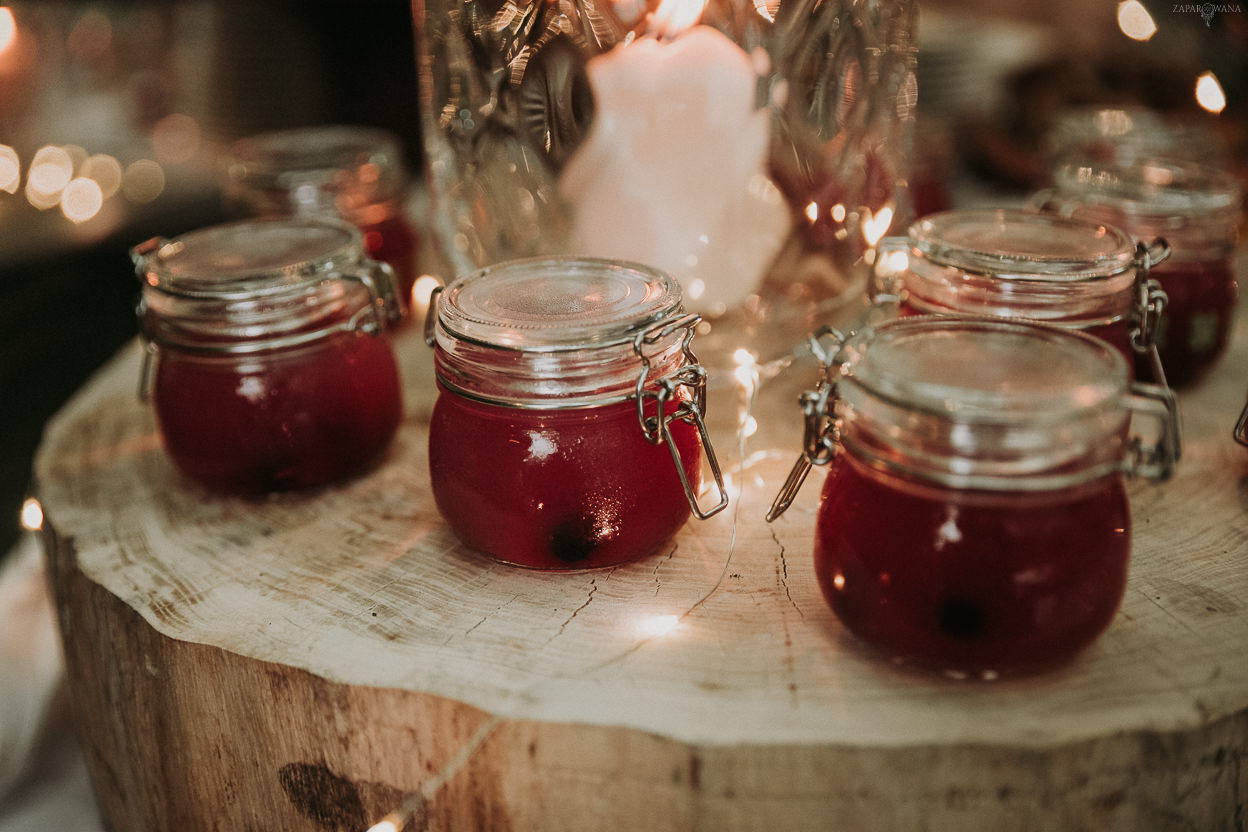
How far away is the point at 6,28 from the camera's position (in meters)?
2.46

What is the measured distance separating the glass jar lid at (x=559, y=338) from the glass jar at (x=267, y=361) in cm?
15

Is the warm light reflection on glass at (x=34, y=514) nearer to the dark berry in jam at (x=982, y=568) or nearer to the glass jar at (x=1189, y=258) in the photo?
the dark berry in jam at (x=982, y=568)

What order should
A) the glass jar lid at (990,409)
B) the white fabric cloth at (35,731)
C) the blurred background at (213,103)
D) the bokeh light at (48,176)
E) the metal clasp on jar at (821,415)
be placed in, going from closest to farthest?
the glass jar lid at (990,409)
the metal clasp on jar at (821,415)
the white fabric cloth at (35,731)
the blurred background at (213,103)
the bokeh light at (48,176)

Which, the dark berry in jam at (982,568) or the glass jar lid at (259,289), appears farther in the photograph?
the glass jar lid at (259,289)

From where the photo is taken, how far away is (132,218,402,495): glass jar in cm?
98

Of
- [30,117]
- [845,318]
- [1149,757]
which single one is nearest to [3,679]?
[845,318]

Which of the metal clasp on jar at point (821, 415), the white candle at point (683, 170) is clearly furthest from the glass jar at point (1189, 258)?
the metal clasp on jar at point (821, 415)

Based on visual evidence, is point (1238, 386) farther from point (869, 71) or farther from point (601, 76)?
point (601, 76)

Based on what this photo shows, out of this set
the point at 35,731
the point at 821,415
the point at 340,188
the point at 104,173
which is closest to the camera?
the point at 821,415

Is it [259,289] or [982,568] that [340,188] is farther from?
[982,568]

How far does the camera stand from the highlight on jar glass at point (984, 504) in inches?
26.9

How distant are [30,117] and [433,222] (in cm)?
191

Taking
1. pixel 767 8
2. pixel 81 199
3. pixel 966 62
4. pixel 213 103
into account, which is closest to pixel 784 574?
pixel 767 8

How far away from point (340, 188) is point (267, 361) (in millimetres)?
518
